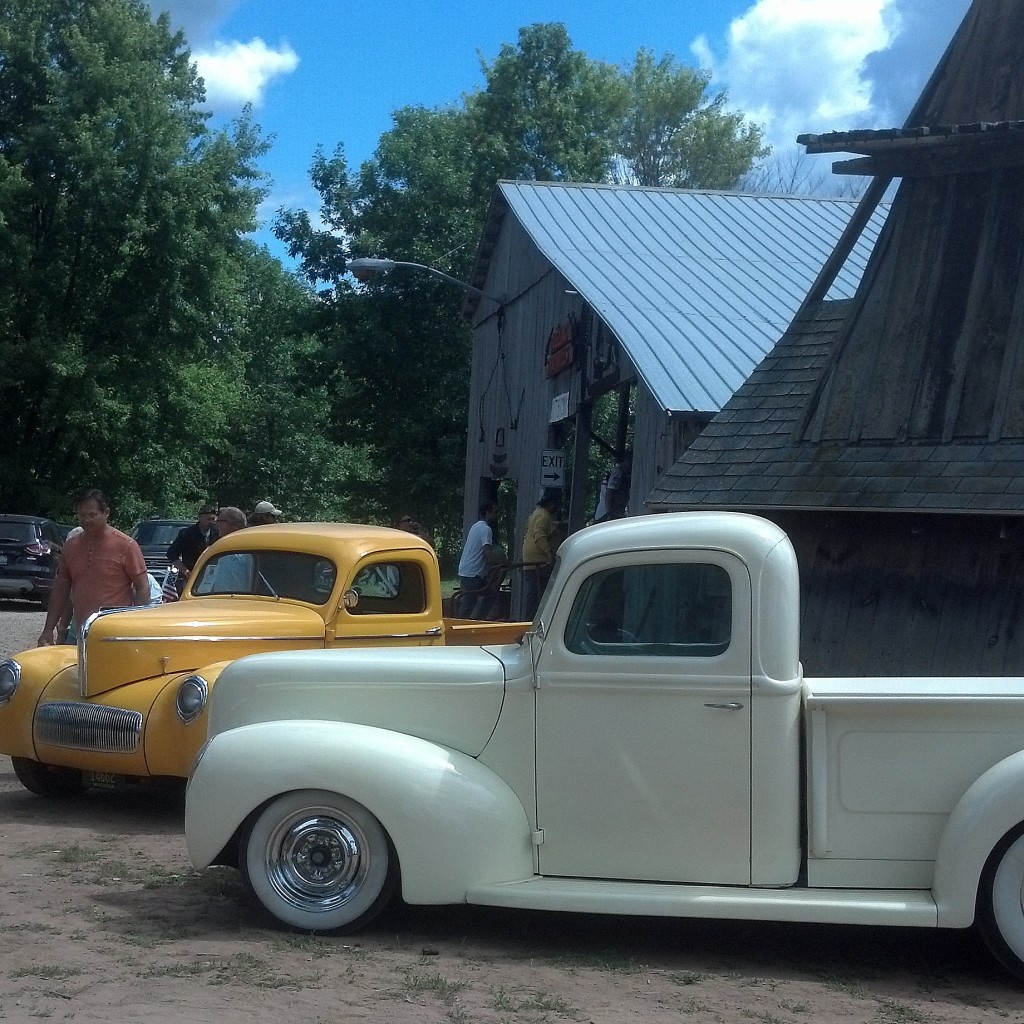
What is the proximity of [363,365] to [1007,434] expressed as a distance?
29269 mm

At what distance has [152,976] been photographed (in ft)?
16.0

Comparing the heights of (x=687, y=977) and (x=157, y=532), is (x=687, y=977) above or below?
below

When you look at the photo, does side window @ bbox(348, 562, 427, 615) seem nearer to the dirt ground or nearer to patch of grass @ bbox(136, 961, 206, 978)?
the dirt ground

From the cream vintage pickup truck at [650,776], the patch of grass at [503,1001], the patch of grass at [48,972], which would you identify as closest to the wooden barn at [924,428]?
the cream vintage pickup truck at [650,776]

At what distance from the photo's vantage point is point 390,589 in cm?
923

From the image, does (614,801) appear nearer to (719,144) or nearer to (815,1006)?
(815,1006)

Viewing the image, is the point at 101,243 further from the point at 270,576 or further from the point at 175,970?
the point at 175,970

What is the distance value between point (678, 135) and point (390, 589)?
1750 inches

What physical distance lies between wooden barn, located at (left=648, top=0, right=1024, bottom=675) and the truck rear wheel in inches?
193

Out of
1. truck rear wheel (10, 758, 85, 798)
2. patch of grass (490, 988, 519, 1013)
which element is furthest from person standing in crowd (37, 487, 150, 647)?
patch of grass (490, 988, 519, 1013)

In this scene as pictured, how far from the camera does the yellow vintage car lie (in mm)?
7781

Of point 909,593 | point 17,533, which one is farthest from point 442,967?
point 17,533

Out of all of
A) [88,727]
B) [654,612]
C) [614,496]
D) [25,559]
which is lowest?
[88,727]

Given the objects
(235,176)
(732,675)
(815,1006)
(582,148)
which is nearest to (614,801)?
(732,675)
